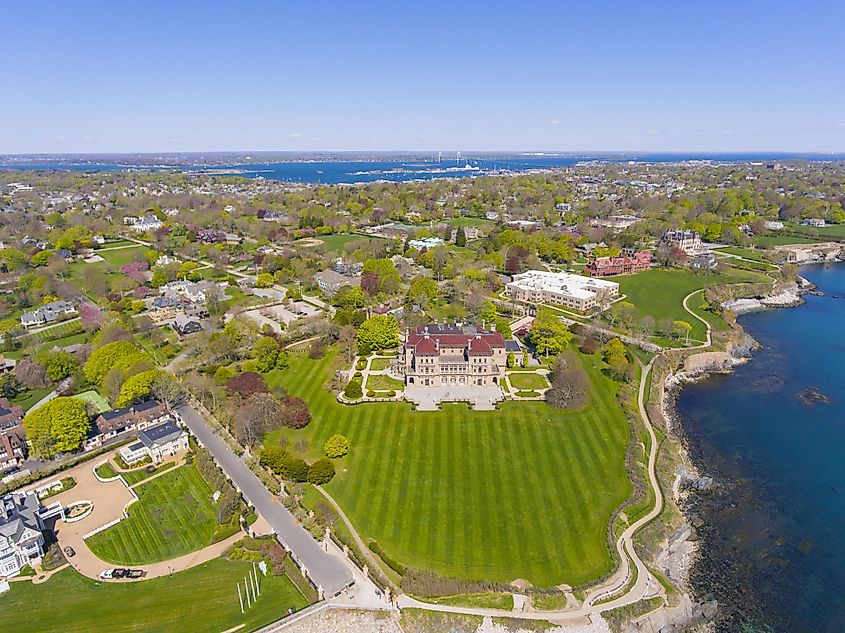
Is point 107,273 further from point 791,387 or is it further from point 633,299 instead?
point 791,387

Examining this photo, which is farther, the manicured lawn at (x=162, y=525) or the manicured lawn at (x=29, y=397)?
the manicured lawn at (x=29, y=397)

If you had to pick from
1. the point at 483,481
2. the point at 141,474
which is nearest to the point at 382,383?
the point at 483,481

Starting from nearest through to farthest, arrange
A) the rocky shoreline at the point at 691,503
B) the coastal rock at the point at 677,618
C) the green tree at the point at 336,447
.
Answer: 1. the coastal rock at the point at 677,618
2. the rocky shoreline at the point at 691,503
3. the green tree at the point at 336,447

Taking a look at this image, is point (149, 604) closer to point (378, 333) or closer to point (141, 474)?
point (141, 474)

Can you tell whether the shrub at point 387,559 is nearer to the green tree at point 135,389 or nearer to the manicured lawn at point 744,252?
the green tree at point 135,389

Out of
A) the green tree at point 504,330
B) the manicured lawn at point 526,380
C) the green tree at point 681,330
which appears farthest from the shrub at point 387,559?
the green tree at point 681,330

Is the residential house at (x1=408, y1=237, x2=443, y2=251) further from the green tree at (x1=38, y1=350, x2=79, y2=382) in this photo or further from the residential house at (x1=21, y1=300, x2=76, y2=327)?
the green tree at (x1=38, y1=350, x2=79, y2=382)

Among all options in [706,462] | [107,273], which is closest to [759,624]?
[706,462]
